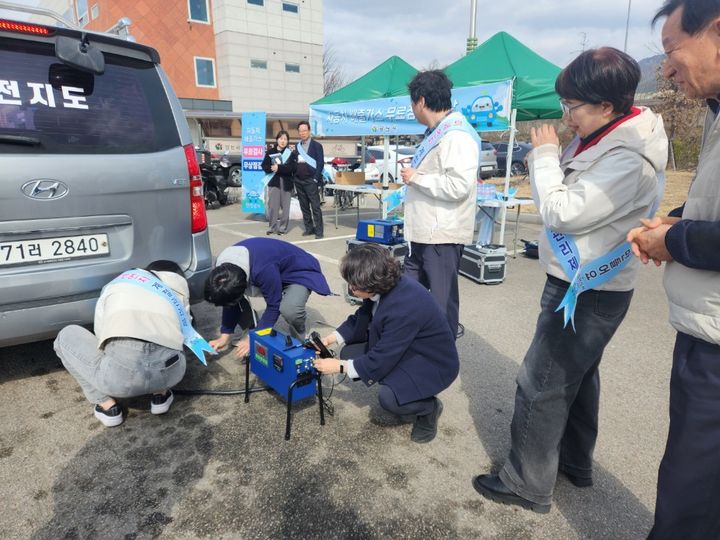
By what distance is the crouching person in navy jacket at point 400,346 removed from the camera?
2143mm

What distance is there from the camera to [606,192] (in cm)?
144

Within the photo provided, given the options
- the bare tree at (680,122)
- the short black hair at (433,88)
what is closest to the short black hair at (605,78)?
the short black hair at (433,88)

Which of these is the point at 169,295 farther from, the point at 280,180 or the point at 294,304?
the point at 280,180

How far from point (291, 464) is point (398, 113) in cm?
607

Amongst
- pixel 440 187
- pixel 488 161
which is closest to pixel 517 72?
pixel 440 187

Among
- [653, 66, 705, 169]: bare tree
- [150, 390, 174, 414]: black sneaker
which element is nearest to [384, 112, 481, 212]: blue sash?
[150, 390, 174, 414]: black sneaker

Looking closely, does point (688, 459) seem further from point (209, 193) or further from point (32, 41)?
point (209, 193)

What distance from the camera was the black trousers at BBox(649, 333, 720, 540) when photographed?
1140 millimetres

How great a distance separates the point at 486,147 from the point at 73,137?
1672 cm

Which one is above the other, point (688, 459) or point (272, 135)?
point (272, 135)

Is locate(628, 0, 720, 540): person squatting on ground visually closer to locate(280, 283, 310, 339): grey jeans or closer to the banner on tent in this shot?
locate(280, 283, 310, 339): grey jeans

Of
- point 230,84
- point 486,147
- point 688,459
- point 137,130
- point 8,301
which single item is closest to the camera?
point 688,459

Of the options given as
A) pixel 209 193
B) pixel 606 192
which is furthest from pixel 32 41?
pixel 209 193

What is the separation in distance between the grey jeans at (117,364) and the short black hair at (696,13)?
8.00ft
